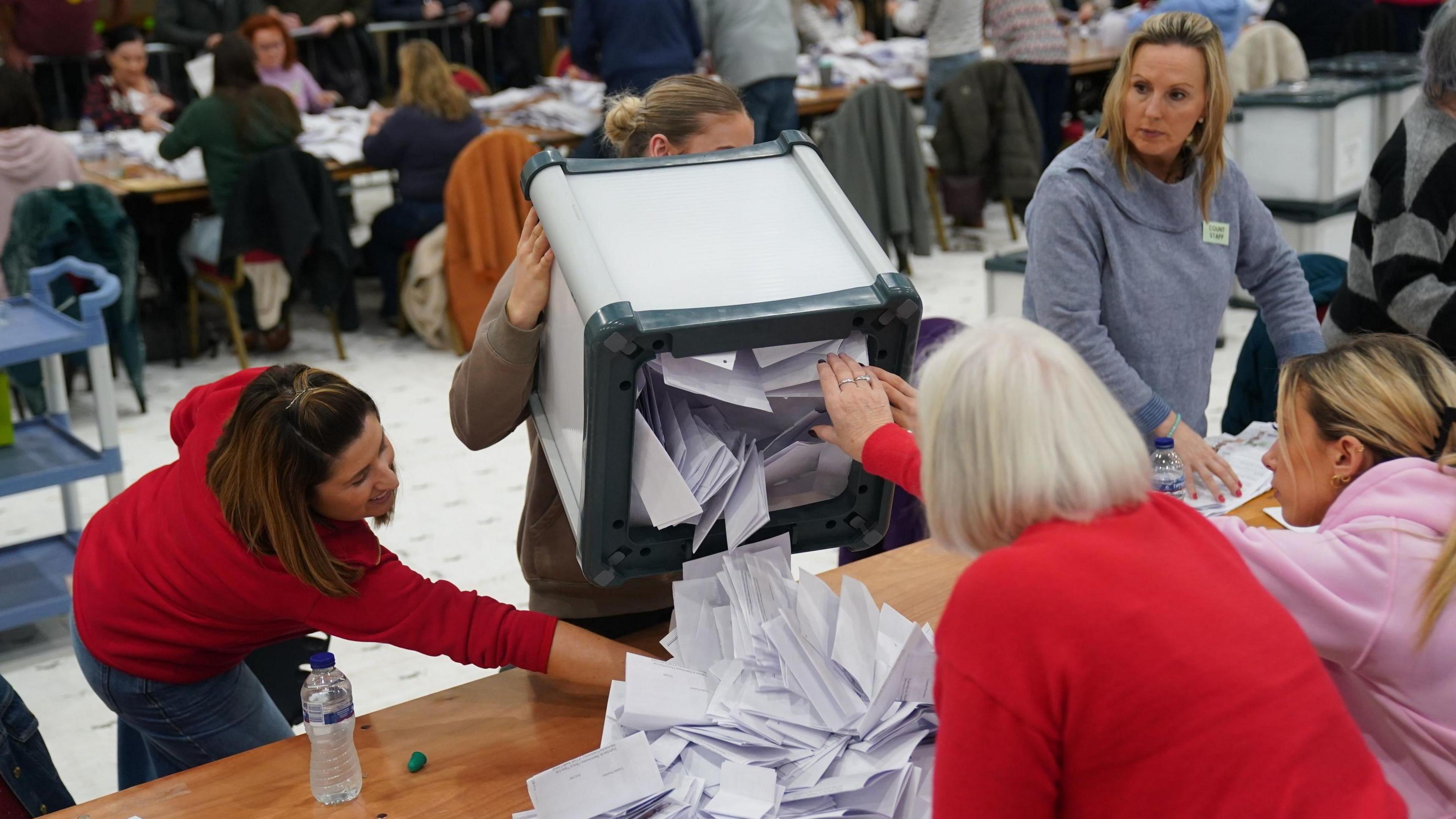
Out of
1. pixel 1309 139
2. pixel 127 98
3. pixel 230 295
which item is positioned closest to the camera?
pixel 1309 139

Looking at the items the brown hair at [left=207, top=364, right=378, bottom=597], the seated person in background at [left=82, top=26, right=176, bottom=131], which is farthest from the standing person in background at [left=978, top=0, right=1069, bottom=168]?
the brown hair at [left=207, top=364, right=378, bottom=597]

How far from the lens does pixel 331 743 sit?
61.2 inches

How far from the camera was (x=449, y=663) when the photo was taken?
124 inches

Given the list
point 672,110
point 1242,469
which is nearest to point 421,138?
point 672,110

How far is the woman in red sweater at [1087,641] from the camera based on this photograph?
1006 millimetres

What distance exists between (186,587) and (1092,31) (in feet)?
25.5

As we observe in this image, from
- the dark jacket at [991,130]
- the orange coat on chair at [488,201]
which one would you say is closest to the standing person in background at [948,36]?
the dark jacket at [991,130]

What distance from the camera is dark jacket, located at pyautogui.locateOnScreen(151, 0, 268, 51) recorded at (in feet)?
24.7

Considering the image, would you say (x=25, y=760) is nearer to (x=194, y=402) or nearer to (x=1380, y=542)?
(x=194, y=402)

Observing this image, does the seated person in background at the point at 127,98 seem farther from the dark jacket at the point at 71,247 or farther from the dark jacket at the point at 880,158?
the dark jacket at the point at 880,158

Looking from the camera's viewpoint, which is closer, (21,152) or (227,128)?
(21,152)

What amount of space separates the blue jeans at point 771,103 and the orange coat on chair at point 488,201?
1270 mm

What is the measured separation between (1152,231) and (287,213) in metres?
3.73

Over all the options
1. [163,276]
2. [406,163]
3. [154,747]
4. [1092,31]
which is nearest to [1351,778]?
[154,747]
